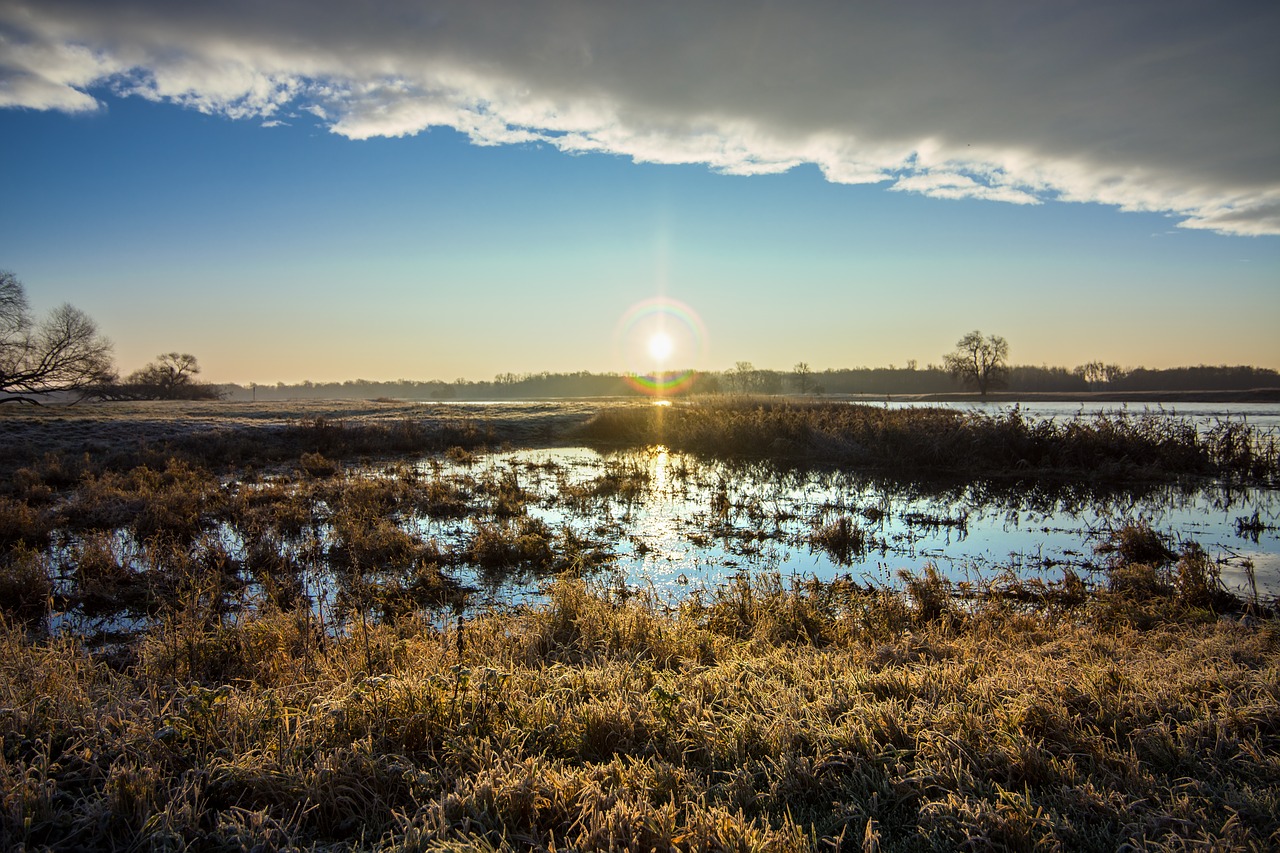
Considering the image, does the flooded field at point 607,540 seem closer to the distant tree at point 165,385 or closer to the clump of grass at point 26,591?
the clump of grass at point 26,591

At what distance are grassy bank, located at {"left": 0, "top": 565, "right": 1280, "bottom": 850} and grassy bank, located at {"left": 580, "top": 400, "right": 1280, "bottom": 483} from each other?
15892 millimetres

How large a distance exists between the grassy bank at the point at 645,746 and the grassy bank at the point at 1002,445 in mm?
15892

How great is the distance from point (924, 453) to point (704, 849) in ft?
68.0

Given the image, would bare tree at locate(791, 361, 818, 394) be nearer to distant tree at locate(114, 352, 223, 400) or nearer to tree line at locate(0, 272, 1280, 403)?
tree line at locate(0, 272, 1280, 403)

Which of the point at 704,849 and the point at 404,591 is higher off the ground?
the point at 704,849

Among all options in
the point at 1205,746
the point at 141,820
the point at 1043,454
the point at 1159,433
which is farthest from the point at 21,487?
the point at 1159,433

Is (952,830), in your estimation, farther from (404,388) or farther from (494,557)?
(404,388)

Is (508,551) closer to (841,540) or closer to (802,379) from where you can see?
(841,540)

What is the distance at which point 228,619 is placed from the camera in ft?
22.4

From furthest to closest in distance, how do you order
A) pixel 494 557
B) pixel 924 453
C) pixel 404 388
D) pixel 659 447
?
pixel 404 388
pixel 659 447
pixel 924 453
pixel 494 557

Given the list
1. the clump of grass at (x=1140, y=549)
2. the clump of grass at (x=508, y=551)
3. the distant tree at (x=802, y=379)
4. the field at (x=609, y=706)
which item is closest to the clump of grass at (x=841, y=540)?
the field at (x=609, y=706)

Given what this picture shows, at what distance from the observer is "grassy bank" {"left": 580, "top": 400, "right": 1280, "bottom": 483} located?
58.6ft

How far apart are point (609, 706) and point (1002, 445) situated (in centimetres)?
2066

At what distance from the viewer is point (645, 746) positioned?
3.68 m
